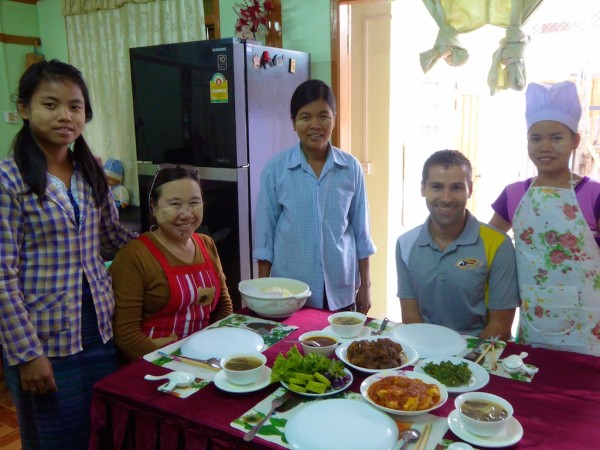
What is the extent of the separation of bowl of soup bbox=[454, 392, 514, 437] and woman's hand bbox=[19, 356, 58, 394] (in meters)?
1.04

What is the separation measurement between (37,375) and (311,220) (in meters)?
1.04

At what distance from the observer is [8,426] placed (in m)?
2.38

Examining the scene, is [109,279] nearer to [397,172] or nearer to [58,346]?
[58,346]

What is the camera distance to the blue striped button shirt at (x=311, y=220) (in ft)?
6.35

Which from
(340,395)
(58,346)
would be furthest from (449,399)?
(58,346)

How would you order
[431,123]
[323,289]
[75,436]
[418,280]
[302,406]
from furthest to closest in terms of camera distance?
[431,123] → [323,289] → [418,280] → [75,436] → [302,406]

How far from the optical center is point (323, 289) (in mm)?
1975

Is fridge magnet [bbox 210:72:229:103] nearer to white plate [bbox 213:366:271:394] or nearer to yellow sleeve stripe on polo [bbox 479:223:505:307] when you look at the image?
yellow sleeve stripe on polo [bbox 479:223:505:307]

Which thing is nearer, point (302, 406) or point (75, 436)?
point (302, 406)

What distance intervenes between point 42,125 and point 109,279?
488 mm

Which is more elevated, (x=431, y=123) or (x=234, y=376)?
(x=431, y=123)

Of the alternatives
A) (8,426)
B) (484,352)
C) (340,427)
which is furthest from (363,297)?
(8,426)

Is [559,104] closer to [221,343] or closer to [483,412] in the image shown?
[483,412]

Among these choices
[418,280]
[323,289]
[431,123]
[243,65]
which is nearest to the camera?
[418,280]
